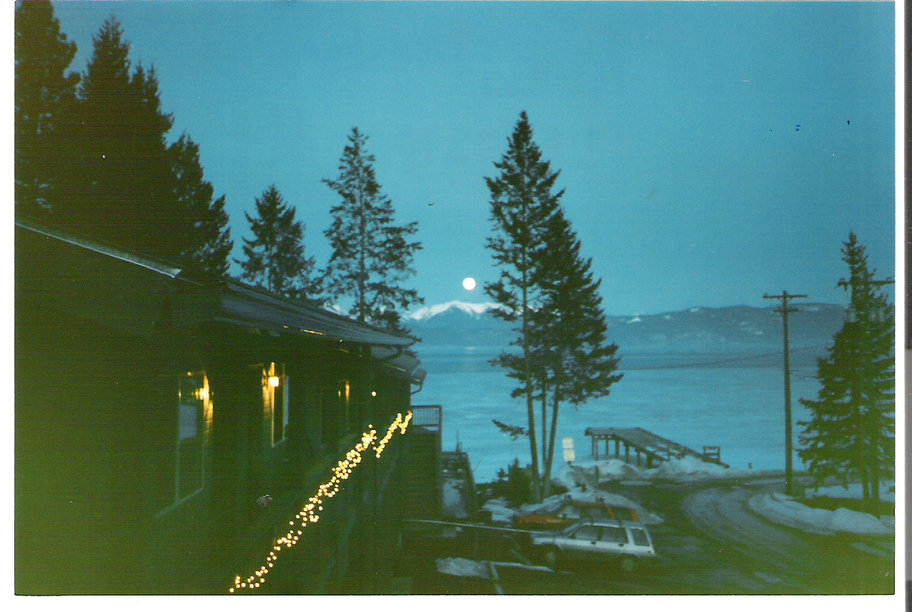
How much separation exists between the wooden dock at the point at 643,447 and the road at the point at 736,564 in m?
0.31

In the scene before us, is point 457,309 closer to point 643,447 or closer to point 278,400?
point 278,400

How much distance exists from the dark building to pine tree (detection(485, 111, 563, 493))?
4.80 ft

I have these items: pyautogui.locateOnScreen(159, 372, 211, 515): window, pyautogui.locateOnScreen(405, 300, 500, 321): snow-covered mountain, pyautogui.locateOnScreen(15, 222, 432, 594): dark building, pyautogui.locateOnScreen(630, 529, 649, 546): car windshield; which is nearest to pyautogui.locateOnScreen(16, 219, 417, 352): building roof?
pyautogui.locateOnScreen(15, 222, 432, 594): dark building

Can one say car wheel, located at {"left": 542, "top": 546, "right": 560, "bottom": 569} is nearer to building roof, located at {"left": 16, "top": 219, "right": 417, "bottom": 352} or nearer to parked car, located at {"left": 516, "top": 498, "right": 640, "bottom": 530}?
parked car, located at {"left": 516, "top": 498, "right": 640, "bottom": 530}

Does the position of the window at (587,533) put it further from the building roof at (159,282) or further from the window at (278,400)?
the building roof at (159,282)

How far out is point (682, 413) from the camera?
4.69 meters

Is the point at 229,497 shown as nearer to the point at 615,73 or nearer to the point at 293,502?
the point at 293,502

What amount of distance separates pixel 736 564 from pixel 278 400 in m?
3.63

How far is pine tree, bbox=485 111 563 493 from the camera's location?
465 cm

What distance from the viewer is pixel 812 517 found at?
438 centimetres

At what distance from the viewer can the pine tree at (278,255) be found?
555 centimetres

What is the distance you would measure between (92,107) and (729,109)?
5634mm

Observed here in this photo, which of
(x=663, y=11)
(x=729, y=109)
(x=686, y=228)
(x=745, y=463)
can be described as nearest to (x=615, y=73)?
(x=663, y=11)

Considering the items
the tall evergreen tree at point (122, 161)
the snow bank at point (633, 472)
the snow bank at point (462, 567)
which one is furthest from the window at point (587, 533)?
the tall evergreen tree at point (122, 161)
